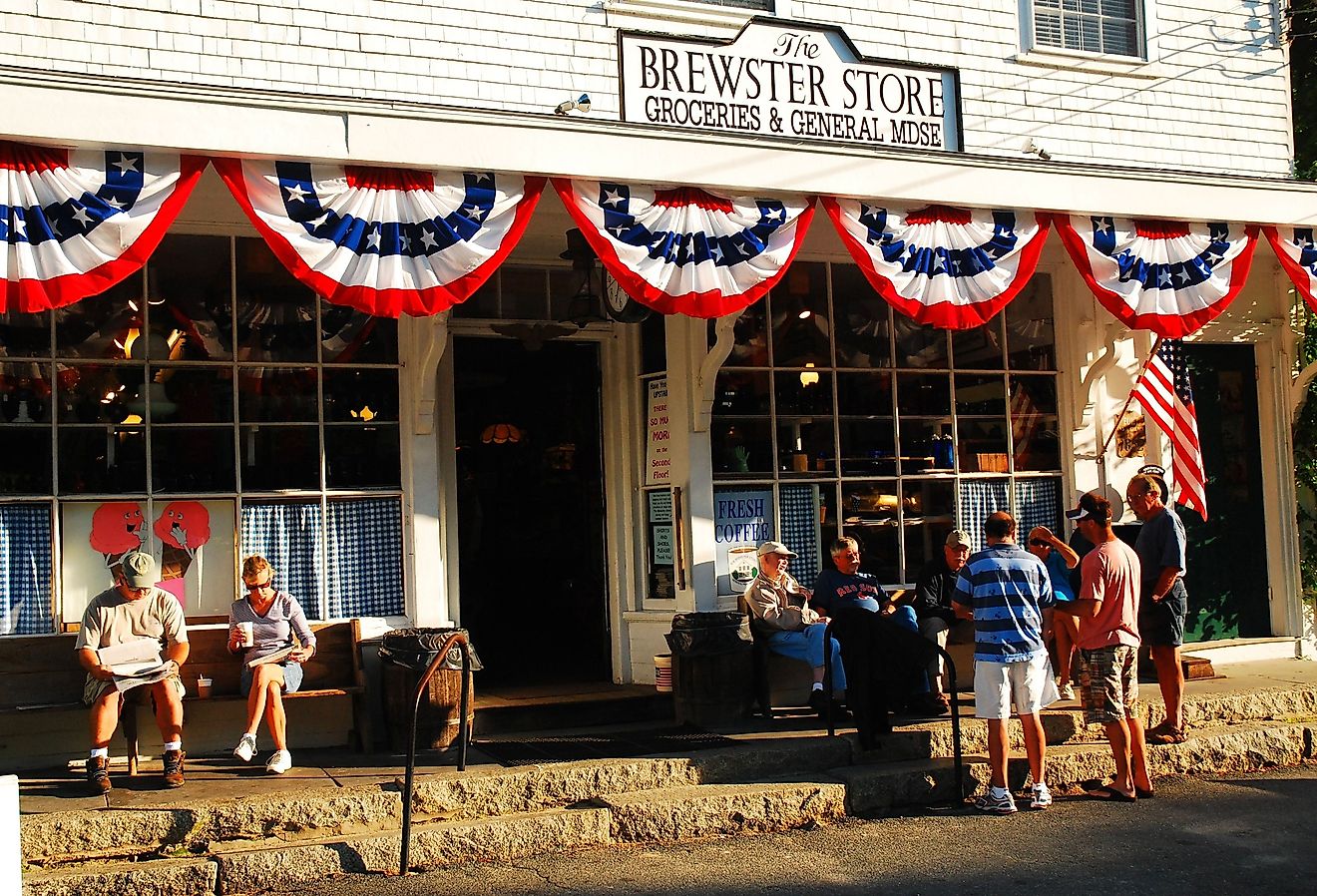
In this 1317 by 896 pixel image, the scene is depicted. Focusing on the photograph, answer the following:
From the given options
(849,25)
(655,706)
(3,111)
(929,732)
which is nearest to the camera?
(3,111)

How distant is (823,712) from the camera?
8.64 meters

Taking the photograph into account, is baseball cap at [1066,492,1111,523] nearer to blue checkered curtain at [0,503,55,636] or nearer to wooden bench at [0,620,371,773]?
wooden bench at [0,620,371,773]

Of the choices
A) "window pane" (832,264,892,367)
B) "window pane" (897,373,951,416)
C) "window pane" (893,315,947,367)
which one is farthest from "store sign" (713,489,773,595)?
"window pane" (893,315,947,367)

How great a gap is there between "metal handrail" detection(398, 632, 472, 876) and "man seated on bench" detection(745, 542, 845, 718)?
6.99ft

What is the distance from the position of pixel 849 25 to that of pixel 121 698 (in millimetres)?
6934

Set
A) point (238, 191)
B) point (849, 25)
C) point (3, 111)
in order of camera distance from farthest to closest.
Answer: point (849, 25)
point (238, 191)
point (3, 111)

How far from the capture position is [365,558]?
8.75 m

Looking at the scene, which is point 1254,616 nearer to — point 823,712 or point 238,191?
point 823,712

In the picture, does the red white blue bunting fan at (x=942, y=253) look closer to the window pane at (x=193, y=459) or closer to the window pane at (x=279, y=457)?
the window pane at (x=279, y=457)

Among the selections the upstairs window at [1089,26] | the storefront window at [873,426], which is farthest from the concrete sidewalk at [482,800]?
the upstairs window at [1089,26]

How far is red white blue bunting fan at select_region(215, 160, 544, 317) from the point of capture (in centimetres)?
717

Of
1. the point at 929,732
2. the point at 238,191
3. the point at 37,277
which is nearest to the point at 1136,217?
the point at 929,732

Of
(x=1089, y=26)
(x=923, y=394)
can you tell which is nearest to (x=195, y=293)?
(x=923, y=394)

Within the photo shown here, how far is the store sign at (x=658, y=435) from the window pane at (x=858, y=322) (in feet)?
4.86
